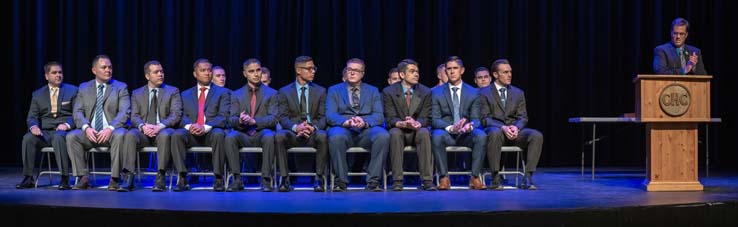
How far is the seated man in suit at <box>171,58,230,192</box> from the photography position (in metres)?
6.33

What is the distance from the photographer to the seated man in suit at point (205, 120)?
6.33m

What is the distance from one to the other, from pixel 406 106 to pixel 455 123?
456 mm

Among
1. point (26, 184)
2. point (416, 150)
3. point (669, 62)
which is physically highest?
point (669, 62)

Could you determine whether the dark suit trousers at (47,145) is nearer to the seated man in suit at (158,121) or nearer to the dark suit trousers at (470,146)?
the seated man in suit at (158,121)

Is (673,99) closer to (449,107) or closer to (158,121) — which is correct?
(449,107)

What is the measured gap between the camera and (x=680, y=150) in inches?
240

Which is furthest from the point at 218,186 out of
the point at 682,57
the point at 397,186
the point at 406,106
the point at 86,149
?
the point at 682,57

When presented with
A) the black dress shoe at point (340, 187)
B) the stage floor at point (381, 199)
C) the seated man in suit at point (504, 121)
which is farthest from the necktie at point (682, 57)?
the black dress shoe at point (340, 187)

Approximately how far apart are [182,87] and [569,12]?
181 inches

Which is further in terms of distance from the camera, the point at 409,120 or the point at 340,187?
the point at 409,120

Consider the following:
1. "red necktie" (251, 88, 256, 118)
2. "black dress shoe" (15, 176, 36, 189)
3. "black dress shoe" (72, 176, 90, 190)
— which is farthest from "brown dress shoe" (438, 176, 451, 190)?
"black dress shoe" (15, 176, 36, 189)

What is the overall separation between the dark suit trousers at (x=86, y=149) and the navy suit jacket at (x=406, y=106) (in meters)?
2.05

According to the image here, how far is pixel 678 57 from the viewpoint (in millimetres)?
6621

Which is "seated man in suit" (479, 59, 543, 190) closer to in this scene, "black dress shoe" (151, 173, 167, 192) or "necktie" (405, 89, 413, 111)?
"necktie" (405, 89, 413, 111)
